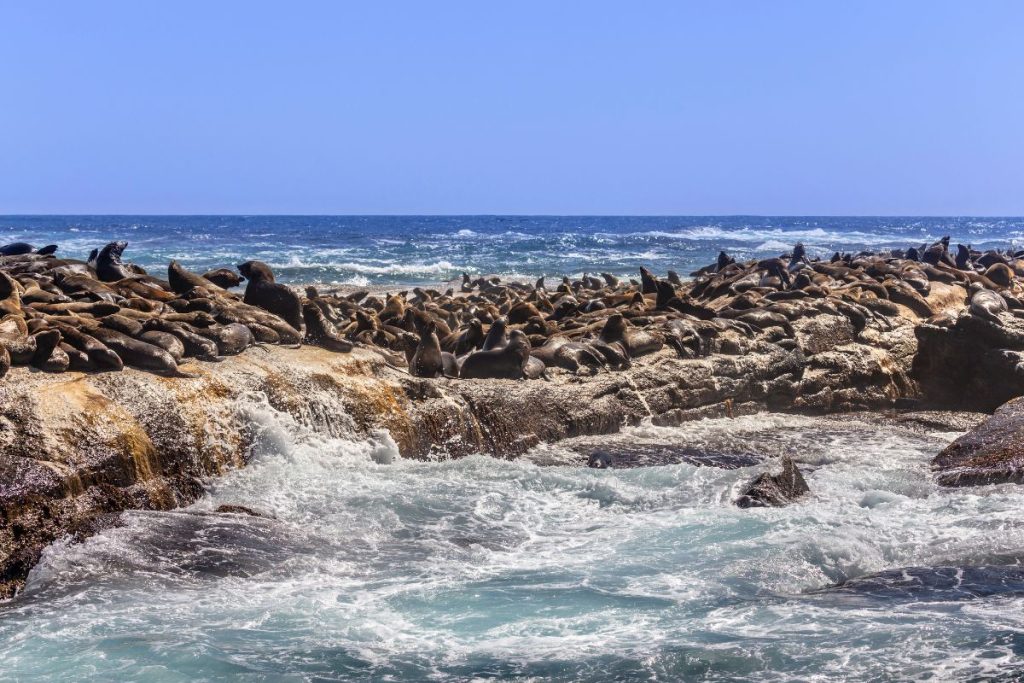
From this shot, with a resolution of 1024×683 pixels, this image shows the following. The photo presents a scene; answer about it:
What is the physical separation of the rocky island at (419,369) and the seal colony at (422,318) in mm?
25

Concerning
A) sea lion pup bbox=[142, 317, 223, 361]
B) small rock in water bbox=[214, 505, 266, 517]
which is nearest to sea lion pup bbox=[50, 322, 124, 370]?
sea lion pup bbox=[142, 317, 223, 361]

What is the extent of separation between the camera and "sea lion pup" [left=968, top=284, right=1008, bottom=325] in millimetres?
13703

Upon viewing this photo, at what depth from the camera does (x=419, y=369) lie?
10.4 metres

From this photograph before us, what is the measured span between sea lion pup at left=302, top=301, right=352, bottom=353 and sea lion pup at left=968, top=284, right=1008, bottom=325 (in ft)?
26.6

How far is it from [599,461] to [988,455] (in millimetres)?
3280

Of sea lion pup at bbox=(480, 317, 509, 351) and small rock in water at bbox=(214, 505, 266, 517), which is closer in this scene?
small rock in water at bbox=(214, 505, 266, 517)

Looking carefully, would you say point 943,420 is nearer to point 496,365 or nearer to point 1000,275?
point 496,365

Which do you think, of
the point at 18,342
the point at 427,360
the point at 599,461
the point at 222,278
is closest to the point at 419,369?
the point at 427,360

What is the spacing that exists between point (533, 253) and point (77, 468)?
38378mm

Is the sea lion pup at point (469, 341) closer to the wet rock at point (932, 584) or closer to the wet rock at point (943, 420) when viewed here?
the wet rock at point (943, 420)

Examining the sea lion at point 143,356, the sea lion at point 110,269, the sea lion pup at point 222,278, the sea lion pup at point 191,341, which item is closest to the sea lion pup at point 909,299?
the sea lion pup at point 222,278

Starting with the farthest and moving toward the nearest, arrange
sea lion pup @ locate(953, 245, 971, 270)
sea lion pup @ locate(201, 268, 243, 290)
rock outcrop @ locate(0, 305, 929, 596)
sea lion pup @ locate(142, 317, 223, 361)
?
sea lion pup @ locate(953, 245, 971, 270) → sea lion pup @ locate(201, 268, 243, 290) → sea lion pup @ locate(142, 317, 223, 361) → rock outcrop @ locate(0, 305, 929, 596)

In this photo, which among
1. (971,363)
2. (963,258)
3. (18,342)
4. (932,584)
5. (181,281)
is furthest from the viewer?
(963,258)

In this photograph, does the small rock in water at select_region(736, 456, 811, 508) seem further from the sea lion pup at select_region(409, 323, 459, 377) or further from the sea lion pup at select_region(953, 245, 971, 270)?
the sea lion pup at select_region(953, 245, 971, 270)
